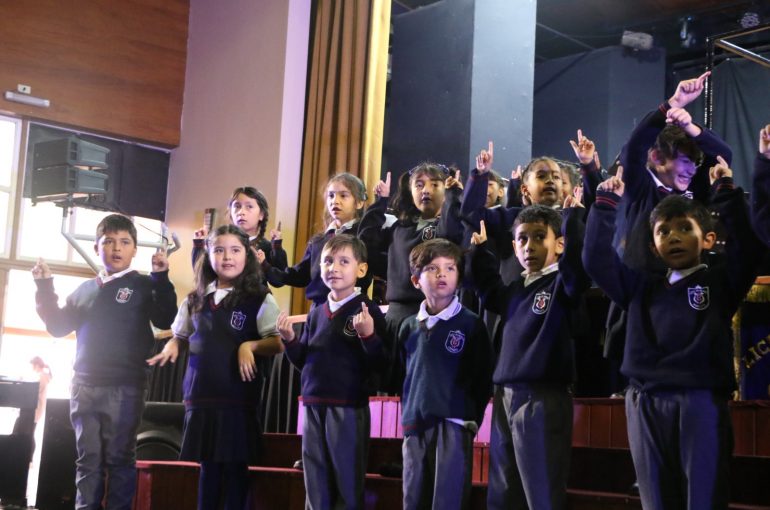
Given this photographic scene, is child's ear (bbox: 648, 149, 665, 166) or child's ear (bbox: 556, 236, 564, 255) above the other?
child's ear (bbox: 648, 149, 665, 166)

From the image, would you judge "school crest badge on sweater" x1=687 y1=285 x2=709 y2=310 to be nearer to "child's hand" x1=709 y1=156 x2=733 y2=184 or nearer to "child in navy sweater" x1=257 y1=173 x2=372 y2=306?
"child's hand" x1=709 y1=156 x2=733 y2=184

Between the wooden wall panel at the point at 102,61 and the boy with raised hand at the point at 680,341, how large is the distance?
17.1 feet

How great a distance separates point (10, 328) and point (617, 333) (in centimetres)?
516

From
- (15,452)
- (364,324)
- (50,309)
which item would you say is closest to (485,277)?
(364,324)

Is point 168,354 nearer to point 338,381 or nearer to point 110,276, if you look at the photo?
point 110,276

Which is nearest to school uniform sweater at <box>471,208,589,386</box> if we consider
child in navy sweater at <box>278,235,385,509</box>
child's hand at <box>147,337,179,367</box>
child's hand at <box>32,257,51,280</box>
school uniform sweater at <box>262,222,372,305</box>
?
child in navy sweater at <box>278,235,385,509</box>

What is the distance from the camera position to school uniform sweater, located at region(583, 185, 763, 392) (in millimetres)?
2383

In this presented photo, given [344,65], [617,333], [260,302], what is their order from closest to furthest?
[617,333] < [260,302] < [344,65]

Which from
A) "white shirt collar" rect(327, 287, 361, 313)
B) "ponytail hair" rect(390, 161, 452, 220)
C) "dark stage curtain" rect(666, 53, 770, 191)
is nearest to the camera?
"white shirt collar" rect(327, 287, 361, 313)

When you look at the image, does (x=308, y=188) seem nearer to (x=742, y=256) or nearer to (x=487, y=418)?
(x=487, y=418)

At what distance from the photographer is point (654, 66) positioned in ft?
26.7

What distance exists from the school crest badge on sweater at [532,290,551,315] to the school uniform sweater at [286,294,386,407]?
0.53 meters

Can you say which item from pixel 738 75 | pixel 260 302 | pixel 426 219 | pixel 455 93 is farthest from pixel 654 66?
pixel 260 302

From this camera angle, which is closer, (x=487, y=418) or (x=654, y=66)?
(x=487, y=418)
